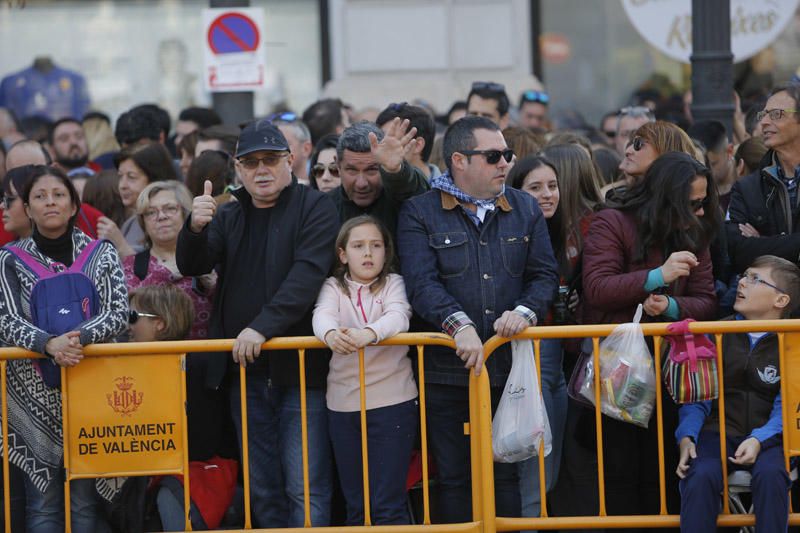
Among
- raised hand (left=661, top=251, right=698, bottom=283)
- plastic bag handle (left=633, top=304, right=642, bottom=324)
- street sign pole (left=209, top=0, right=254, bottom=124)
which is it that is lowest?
plastic bag handle (left=633, top=304, right=642, bottom=324)

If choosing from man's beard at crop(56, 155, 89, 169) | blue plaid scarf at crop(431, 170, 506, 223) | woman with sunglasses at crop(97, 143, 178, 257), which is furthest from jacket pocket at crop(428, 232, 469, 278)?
man's beard at crop(56, 155, 89, 169)

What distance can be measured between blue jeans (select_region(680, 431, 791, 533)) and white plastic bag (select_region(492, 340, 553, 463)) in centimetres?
70

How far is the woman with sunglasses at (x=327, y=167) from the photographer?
7.35m

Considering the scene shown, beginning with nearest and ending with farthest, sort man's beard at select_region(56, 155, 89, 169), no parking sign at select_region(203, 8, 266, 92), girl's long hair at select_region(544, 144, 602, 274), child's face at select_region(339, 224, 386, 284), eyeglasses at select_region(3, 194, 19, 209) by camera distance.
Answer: child's face at select_region(339, 224, 386, 284)
girl's long hair at select_region(544, 144, 602, 274)
eyeglasses at select_region(3, 194, 19, 209)
no parking sign at select_region(203, 8, 266, 92)
man's beard at select_region(56, 155, 89, 169)

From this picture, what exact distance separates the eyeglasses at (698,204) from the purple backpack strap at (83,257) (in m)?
2.81

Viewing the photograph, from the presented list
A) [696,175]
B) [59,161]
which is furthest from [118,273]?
[59,161]

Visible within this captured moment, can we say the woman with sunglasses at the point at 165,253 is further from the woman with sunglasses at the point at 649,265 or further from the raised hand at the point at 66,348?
the woman with sunglasses at the point at 649,265

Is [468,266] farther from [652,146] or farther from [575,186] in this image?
[652,146]

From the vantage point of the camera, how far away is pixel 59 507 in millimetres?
6230

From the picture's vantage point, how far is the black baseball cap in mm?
6160

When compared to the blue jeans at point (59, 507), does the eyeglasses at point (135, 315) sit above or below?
above

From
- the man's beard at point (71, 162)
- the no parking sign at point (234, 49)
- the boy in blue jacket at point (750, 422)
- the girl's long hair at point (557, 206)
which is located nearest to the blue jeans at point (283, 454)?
the girl's long hair at point (557, 206)

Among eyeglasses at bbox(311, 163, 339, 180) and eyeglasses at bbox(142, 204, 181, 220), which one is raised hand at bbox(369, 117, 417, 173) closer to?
eyeglasses at bbox(311, 163, 339, 180)

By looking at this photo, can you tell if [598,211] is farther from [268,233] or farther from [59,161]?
[59,161]
